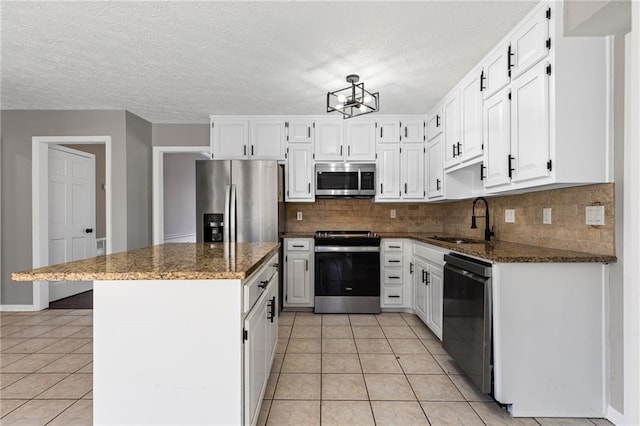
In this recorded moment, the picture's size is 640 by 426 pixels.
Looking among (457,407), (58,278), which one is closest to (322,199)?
(457,407)

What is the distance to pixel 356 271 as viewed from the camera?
371 centimetres

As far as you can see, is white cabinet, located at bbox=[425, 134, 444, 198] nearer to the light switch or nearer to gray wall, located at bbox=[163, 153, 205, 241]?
the light switch

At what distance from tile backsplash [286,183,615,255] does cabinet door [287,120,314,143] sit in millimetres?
859

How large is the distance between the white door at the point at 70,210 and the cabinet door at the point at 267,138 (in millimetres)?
2577

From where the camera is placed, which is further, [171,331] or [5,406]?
[5,406]

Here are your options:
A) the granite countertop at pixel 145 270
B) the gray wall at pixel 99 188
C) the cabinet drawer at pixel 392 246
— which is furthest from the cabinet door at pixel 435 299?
the gray wall at pixel 99 188

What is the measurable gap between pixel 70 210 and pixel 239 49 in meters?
3.65

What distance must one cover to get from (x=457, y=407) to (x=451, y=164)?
2131mm

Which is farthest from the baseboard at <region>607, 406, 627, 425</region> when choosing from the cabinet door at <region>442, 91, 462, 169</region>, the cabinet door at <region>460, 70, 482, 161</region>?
the cabinet door at <region>442, 91, 462, 169</region>

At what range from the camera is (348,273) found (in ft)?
12.2

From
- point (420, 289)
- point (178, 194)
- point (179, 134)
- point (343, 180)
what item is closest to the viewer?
point (420, 289)

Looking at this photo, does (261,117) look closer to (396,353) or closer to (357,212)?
(357,212)

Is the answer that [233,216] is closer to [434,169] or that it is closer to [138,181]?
[138,181]

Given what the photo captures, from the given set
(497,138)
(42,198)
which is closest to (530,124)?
(497,138)
